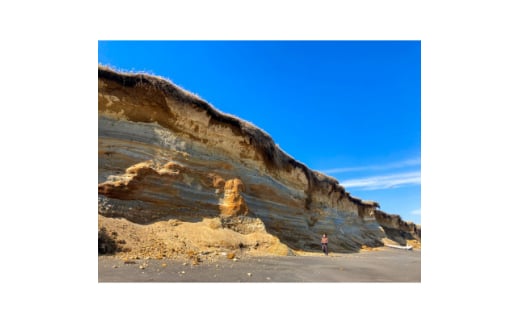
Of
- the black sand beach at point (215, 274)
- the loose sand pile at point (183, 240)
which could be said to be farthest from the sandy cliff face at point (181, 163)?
the black sand beach at point (215, 274)

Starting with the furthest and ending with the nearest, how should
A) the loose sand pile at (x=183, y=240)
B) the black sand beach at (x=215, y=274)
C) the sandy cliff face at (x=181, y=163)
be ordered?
the sandy cliff face at (x=181, y=163) < the loose sand pile at (x=183, y=240) < the black sand beach at (x=215, y=274)

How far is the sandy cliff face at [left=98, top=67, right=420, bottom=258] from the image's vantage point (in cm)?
857

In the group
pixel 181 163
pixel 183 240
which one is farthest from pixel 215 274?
pixel 181 163

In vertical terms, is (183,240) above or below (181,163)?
below

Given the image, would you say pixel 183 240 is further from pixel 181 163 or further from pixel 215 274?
pixel 215 274

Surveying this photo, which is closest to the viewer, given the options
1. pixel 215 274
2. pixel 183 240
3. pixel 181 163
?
pixel 215 274

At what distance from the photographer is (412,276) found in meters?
5.92

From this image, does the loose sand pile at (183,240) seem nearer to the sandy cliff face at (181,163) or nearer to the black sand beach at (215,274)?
the sandy cliff face at (181,163)

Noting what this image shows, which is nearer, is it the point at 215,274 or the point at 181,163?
the point at 215,274

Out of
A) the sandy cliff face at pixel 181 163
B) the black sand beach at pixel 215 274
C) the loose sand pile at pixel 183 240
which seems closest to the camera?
the black sand beach at pixel 215 274

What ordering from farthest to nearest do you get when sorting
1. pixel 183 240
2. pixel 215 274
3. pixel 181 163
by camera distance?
pixel 181 163 → pixel 183 240 → pixel 215 274

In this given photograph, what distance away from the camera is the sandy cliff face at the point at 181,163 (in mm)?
8570

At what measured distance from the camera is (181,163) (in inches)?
392
